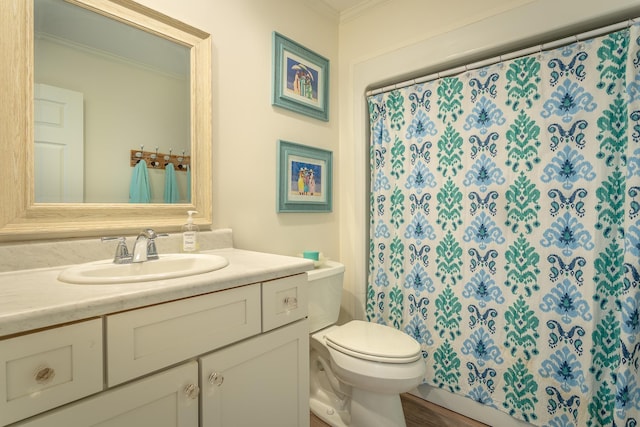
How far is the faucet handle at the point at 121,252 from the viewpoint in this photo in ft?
3.59

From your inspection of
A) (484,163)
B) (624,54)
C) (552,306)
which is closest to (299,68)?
(484,163)

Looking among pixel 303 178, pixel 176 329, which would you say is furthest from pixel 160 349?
pixel 303 178

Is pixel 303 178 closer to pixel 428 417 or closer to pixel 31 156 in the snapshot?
pixel 31 156

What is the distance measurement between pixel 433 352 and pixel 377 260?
599mm

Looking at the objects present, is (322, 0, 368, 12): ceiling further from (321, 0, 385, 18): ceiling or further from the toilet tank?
the toilet tank

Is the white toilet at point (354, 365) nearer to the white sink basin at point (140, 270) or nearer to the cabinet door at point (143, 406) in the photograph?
the white sink basin at point (140, 270)

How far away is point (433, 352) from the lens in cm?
181

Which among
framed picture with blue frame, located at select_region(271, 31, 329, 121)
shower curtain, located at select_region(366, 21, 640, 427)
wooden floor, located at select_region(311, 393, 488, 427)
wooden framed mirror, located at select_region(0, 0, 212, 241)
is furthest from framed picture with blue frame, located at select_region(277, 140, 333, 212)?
wooden floor, located at select_region(311, 393, 488, 427)

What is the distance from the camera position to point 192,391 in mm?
856

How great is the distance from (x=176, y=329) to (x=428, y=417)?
1505mm

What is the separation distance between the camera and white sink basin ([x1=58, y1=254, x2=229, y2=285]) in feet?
2.72

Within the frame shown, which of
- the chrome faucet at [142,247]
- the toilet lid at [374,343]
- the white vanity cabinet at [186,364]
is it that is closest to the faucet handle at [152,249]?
the chrome faucet at [142,247]

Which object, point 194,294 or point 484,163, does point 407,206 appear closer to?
point 484,163

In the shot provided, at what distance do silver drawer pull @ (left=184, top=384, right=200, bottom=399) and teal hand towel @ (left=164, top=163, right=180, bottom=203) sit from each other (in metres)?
0.76
